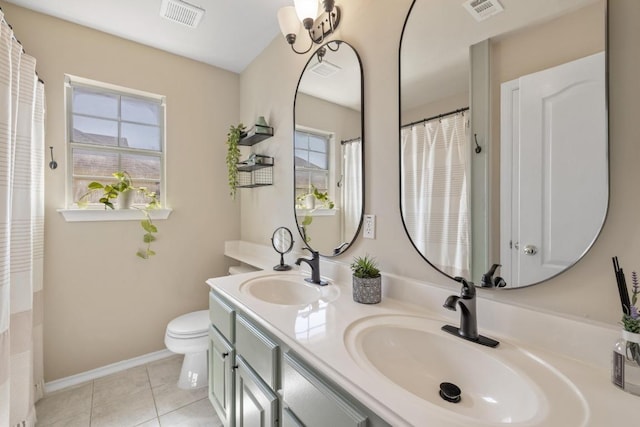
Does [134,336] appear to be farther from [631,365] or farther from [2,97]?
[631,365]

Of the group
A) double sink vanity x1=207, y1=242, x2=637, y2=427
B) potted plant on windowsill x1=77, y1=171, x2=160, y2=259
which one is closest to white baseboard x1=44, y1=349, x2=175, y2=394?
potted plant on windowsill x1=77, y1=171, x2=160, y2=259

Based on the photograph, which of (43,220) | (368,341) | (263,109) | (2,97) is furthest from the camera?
(263,109)

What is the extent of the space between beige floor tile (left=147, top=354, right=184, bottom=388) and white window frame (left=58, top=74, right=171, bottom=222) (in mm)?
1200

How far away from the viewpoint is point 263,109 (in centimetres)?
229

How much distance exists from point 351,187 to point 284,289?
A: 705 millimetres

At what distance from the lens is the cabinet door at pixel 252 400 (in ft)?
3.27

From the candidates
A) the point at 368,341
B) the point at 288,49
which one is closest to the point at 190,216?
the point at 288,49

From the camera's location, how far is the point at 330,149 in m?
1.58

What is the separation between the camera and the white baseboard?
6.29 ft

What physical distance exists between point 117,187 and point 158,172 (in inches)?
13.3

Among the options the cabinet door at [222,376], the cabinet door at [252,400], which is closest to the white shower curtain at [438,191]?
the cabinet door at [252,400]

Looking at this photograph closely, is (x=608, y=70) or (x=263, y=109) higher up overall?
(x=263, y=109)

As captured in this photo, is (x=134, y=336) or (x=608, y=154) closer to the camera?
(x=608, y=154)

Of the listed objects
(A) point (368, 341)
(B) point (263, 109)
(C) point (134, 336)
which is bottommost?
(C) point (134, 336)
